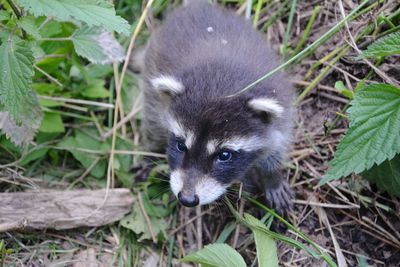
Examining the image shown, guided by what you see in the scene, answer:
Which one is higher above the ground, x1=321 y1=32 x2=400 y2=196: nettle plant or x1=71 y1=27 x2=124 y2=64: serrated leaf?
x1=321 y1=32 x2=400 y2=196: nettle plant

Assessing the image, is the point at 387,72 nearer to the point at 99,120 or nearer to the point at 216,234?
the point at 216,234

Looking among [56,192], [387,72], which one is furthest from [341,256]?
[56,192]

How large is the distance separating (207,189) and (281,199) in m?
0.80

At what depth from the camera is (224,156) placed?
11.7 ft

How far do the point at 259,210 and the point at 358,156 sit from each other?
1.09 meters

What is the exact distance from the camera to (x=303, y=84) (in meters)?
4.50

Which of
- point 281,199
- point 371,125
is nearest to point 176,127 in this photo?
point 281,199

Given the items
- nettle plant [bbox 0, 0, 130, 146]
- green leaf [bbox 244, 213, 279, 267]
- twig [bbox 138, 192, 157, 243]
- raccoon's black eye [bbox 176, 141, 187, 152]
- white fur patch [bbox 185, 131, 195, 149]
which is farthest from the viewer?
twig [bbox 138, 192, 157, 243]

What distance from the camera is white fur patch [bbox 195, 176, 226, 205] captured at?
11.4ft

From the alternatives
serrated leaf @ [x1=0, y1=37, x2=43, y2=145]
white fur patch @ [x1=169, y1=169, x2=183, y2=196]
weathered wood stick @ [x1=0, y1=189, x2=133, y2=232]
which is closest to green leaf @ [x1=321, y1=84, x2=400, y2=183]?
white fur patch @ [x1=169, y1=169, x2=183, y2=196]

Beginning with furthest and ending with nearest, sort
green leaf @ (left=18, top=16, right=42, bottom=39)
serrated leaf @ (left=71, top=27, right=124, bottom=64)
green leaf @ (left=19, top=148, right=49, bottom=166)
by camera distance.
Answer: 1. green leaf @ (left=19, top=148, right=49, bottom=166)
2. serrated leaf @ (left=71, top=27, right=124, bottom=64)
3. green leaf @ (left=18, top=16, right=42, bottom=39)

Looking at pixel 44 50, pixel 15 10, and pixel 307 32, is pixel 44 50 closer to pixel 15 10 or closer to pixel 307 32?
pixel 15 10

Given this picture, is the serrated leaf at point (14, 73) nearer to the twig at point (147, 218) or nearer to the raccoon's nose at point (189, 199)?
the raccoon's nose at point (189, 199)

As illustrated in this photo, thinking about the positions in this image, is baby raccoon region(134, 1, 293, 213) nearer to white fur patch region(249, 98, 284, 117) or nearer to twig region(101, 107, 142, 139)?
white fur patch region(249, 98, 284, 117)
